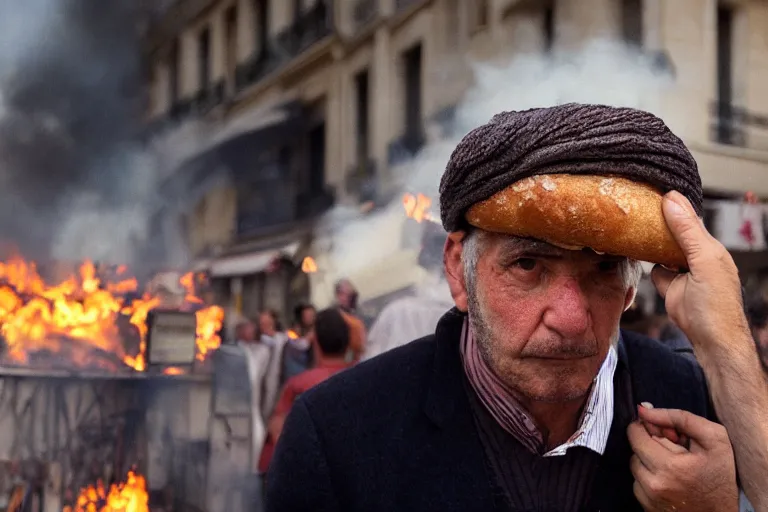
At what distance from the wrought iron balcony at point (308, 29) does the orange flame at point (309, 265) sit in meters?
3.19

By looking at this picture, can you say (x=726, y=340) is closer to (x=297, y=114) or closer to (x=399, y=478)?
(x=399, y=478)

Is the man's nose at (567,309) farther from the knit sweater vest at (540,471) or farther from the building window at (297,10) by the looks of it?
the building window at (297,10)

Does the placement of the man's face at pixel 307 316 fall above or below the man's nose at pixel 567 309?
below

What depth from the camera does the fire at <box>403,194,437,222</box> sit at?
21.0 ft

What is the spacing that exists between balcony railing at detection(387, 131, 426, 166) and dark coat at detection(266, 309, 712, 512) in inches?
307

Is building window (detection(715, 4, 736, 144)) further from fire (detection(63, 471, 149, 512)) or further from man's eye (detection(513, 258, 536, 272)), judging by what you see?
man's eye (detection(513, 258, 536, 272))

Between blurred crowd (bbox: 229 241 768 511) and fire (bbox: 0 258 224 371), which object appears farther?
fire (bbox: 0 258 224 371)

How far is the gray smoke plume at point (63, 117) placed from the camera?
9.46m

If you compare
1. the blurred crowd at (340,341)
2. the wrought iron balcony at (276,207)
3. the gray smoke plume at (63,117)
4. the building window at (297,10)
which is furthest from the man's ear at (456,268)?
the building window at (297,10)

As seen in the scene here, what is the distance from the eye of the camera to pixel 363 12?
1095cm

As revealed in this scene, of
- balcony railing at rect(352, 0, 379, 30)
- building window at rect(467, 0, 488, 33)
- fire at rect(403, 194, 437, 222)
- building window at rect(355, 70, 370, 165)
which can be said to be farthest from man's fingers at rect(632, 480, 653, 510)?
balcony railing at rect(352, 0, 379, 30)

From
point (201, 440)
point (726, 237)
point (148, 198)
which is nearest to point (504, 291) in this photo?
point (201, 440)

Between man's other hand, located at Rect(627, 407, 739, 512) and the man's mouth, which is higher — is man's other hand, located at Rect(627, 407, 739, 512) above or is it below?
below

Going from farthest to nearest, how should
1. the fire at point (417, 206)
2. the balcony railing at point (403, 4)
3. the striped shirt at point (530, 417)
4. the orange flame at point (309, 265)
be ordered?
1. the balcony railing at point (403, 4)
2. the orange flame at point (309, 265)
3. the fire at point (417, 206)
4. the striped shirt at point (530, 417)
